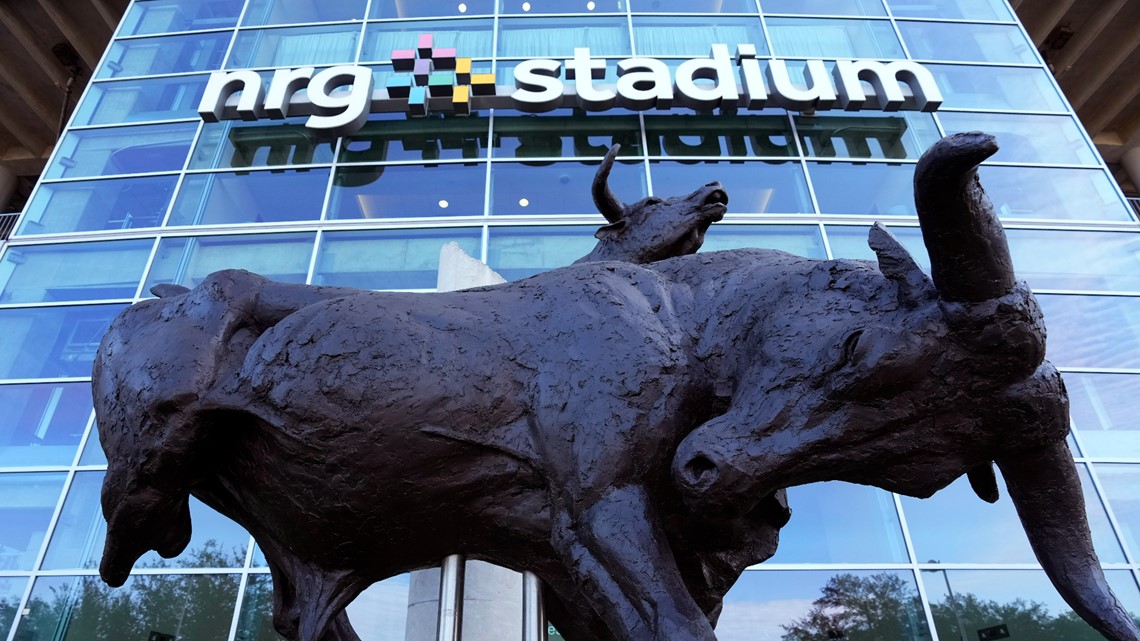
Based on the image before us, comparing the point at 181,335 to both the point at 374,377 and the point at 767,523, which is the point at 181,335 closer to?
the point at 374,377

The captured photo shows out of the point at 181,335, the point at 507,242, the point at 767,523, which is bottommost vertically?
the point at 767,523

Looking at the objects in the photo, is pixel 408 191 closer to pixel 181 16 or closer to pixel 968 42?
pixel 181 16

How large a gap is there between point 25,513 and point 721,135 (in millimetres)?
9903

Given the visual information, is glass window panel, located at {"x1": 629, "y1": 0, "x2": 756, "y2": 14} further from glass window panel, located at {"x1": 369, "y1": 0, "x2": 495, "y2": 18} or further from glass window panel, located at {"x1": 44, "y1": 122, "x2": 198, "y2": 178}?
glass window panel, located at {"x1": 44, "y1": 122, "x2": 198, "y2": 178}

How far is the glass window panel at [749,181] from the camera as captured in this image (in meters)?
11.7

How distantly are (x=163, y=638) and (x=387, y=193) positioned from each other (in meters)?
6.11

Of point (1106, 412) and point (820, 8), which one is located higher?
point (820, 8)

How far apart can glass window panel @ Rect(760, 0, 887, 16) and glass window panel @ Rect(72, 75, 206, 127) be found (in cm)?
906

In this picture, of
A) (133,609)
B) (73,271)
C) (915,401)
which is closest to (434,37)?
(73,271)

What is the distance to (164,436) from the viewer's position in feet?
7.32

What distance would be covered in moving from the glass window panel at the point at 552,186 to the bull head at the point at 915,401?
30.4 feet

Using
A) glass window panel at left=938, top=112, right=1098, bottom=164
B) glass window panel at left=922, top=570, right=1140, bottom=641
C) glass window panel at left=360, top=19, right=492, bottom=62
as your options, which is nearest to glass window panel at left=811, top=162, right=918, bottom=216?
glass window panel at left=938, top=112, right=1098, bottom=164

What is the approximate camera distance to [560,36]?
1366 centimetres

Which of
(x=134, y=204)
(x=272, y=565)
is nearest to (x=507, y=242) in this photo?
(x=134, y=204)
